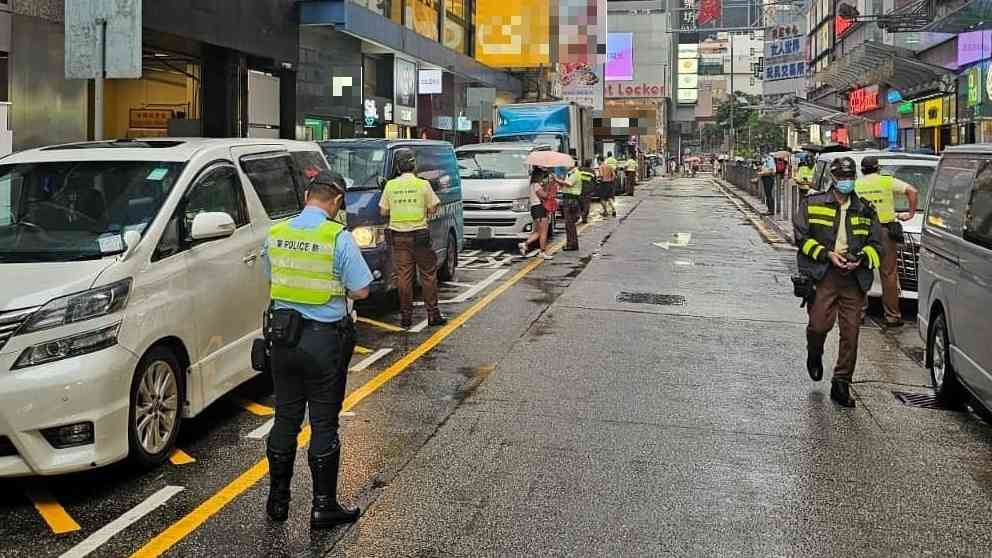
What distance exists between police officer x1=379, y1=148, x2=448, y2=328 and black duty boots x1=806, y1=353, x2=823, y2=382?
411 cm

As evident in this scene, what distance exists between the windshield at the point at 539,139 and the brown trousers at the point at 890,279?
46.3 ft

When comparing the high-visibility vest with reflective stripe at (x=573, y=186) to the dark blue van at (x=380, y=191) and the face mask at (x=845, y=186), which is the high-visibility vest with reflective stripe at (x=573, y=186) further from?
the face mask at (x=845, y=186)

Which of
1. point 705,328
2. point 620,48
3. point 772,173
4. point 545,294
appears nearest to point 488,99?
point 772,173

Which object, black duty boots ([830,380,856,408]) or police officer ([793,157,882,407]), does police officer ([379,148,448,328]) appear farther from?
black duty boots ([830,380,856,408])

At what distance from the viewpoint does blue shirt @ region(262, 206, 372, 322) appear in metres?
4.88

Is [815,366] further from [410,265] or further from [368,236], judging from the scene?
[368,236]

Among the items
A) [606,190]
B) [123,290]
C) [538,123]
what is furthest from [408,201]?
[606,190]

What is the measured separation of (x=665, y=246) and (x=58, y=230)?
594 inches

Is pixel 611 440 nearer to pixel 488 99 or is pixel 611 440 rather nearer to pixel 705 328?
pixel 705 328

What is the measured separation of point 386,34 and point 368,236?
1631 centimetres

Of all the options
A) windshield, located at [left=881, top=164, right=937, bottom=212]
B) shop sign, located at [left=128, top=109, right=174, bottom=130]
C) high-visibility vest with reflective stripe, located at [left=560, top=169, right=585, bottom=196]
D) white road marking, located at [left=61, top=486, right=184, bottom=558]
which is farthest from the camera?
shop sign, located at [left=128, top=109, right=174, bottom=130]

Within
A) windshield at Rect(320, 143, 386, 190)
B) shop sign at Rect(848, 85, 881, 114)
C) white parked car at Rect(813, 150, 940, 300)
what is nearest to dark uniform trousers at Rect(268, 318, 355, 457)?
windshield at Rect(320, 143, 386, 190)

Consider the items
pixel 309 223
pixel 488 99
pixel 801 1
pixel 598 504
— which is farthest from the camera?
pixel 801 1

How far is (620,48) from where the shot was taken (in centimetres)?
8344
